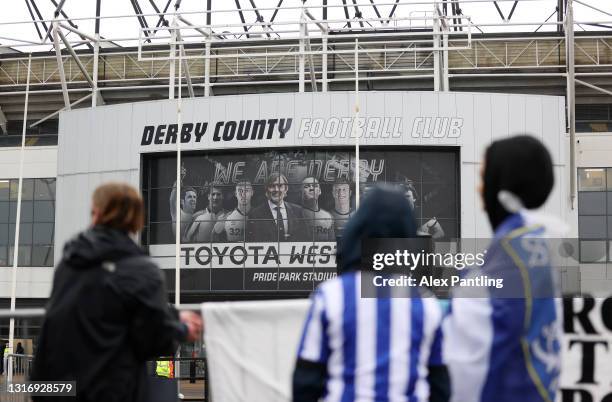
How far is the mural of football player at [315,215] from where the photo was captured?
104 ft

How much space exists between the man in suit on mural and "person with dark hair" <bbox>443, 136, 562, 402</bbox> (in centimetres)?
2848

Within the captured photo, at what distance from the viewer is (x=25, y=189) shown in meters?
40.4

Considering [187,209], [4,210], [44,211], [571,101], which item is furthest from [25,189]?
[571,101]

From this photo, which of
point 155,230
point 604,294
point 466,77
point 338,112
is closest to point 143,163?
point 155,230

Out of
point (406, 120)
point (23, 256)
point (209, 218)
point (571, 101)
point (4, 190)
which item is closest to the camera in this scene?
point (406, 120)

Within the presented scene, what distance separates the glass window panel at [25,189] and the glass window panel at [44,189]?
19 cm

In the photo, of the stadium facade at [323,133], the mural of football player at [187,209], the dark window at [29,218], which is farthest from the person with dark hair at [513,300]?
the dark window at [29,218]

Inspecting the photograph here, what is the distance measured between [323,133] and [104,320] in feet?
91.5

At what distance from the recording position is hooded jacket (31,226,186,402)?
4.07 metres

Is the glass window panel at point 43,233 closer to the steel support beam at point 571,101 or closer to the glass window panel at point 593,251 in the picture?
the steel support beam at point 571,101

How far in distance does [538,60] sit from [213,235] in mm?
13825

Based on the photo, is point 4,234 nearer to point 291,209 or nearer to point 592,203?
point 291,209

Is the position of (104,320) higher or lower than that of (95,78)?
lower

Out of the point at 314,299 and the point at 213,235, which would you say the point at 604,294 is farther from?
the point at 213,235
